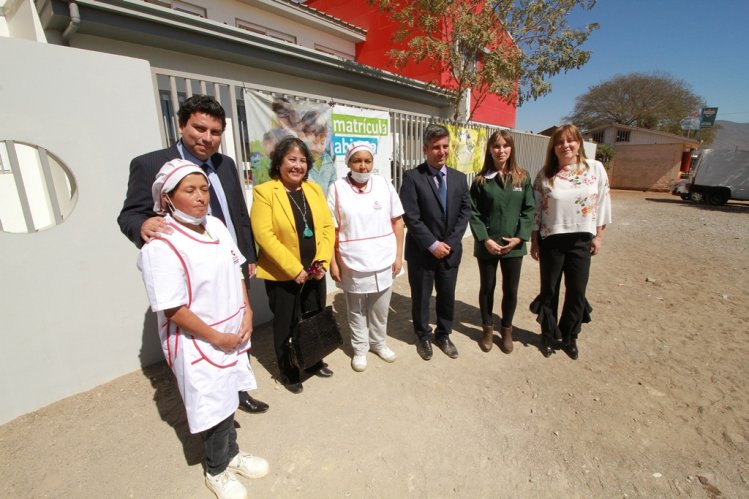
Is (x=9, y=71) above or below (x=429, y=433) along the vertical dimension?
above

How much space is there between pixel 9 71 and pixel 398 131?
4624 mm

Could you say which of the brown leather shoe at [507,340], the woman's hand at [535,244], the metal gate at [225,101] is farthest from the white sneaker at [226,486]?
the woman's hand at [535,244]

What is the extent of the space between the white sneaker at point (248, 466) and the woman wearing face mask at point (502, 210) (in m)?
2.42

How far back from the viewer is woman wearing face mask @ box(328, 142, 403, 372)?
9.19ft

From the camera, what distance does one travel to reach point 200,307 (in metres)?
1.70

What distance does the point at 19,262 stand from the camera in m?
2.39

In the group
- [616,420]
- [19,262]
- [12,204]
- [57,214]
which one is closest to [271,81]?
[12,204]

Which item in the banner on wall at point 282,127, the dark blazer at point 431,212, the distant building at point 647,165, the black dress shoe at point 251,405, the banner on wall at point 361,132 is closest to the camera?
the black dress shoe at point 251,405

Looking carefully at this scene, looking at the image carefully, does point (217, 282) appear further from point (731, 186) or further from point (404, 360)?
point (731, 186)

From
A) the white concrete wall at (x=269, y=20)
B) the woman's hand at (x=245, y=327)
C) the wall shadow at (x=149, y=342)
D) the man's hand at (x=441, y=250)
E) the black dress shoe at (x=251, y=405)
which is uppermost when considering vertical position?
the white concrete wall at (x=269, y=20)

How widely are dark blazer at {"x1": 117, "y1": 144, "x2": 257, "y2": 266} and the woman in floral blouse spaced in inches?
103

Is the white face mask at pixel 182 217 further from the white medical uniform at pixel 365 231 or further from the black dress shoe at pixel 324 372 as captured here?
the black dress shoe at pixel 324 372

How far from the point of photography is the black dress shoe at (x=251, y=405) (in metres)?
2.60

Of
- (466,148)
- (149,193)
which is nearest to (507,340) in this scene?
(149,193)
